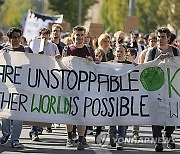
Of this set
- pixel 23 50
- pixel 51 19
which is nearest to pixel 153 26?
pixel 51 19

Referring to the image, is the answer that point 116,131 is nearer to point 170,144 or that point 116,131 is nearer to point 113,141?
point 113,141

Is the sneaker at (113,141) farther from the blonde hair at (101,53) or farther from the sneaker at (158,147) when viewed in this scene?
the blonde hair at (101,53)

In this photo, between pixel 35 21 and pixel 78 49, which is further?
pixel 35 21

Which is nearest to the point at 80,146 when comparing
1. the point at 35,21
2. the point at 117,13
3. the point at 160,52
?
the point at 160,52

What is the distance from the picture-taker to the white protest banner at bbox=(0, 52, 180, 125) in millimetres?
11602

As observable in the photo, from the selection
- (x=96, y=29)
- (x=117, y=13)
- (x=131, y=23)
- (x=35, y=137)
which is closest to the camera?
(x=35, y=137)

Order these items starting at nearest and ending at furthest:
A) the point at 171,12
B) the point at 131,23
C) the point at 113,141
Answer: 1. the point at 113,141
2. the point at 131,23
3. the point at 171,12

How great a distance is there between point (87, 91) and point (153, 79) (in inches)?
39.2

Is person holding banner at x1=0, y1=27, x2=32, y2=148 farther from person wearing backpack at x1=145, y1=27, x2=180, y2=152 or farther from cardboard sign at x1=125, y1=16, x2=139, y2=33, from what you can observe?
cardboard sign at x1=125, y1=16, x2=139, y2=33

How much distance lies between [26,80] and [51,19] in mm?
12524

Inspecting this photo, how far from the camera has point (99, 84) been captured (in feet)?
38.4

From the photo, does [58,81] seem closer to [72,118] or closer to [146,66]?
[72,118]

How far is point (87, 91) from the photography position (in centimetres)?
1169

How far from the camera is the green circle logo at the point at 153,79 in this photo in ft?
38.4
